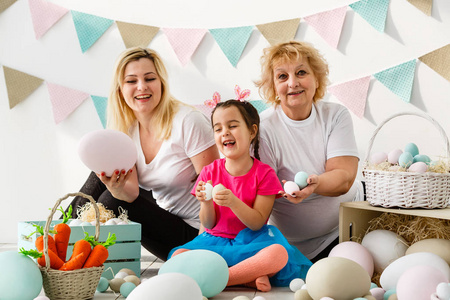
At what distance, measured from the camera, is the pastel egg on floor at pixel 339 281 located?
1348 millimetres

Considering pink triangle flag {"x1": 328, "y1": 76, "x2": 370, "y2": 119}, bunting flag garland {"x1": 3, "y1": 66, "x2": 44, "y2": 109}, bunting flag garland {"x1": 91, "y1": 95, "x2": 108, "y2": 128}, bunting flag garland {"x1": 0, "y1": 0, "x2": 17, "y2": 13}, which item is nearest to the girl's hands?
pink triangle flag {"x1": 328, "y1": 76, "x2": 370, "y2": 119}

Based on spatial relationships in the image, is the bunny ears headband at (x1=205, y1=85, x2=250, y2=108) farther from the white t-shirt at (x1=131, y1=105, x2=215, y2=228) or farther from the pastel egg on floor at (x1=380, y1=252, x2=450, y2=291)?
the pastel egg on floor at (x1=380, y1=252, x2=450, y2=291)

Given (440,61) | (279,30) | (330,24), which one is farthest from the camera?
(279,30)

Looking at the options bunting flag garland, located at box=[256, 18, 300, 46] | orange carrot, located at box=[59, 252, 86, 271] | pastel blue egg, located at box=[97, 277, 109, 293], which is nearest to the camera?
orange carrot, located at box=[59, 252, 86, 271]

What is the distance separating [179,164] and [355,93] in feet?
3.73

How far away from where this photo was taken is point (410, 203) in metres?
1.70

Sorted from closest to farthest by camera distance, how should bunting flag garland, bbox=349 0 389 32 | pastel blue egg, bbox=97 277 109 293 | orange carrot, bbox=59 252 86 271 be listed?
orange carrot, bbox=59 252 86 271
pastel blue egg, bbox=97 277 109 293
bunting flag garland, bbox=349 0 389 32

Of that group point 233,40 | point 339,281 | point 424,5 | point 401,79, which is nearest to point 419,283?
point 339,281

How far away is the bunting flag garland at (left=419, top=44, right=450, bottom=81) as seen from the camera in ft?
8.18

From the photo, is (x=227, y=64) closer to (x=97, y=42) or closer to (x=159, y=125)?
(x=97, y=42)

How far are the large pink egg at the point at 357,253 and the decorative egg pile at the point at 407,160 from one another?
295 millimetres

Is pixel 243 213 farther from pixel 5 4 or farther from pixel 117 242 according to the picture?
pixel 5 4

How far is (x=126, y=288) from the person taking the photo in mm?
1568

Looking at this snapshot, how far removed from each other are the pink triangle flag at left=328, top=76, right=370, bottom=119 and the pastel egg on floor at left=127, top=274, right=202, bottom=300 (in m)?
1.76
